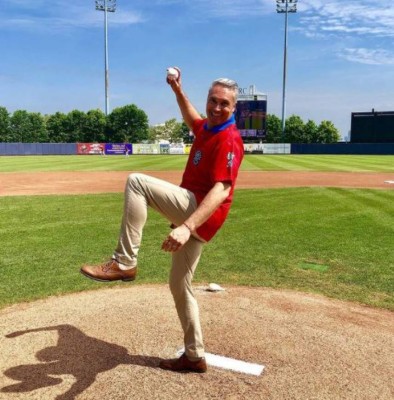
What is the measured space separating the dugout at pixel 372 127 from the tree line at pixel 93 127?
2052cm

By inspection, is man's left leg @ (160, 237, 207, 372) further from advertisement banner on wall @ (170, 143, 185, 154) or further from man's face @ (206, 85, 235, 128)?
advertisement banner on wall @ (170, 143, 185, 154)

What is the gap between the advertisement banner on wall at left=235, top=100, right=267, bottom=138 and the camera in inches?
1973

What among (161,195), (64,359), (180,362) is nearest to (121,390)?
(180,362)

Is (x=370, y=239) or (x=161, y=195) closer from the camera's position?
(x=161, y=195)

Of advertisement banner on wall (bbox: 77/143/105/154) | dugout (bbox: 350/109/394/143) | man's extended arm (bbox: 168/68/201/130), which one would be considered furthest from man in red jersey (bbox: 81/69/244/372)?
advertisement banner on wall (bbox: 77/143/105/154)

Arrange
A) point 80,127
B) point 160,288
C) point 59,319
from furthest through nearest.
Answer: point 80,127 < point 160,288 < point 59,319

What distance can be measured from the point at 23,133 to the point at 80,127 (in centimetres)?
1116

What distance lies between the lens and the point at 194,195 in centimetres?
320

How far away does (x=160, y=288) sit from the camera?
19.2ft

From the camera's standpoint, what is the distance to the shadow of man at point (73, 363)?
338 cm

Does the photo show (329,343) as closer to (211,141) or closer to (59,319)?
(211,141)

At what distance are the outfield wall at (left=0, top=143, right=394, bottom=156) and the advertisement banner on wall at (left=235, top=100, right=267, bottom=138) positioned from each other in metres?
6.15

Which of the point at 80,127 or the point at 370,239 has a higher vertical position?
the point at 80,127

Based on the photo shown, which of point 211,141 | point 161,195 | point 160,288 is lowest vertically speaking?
point 160,288
